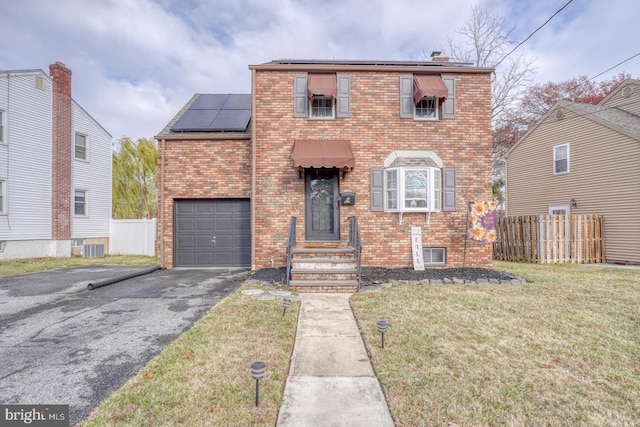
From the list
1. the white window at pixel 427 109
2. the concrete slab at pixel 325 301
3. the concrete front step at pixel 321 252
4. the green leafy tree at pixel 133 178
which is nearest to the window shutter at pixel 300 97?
the white window at pixel 427 109

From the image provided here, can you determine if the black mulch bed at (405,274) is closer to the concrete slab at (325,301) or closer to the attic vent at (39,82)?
the concrete slab at (325,301)

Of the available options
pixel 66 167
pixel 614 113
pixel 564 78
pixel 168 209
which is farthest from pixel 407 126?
pixel 564 78

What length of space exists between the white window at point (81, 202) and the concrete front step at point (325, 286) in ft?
46.6

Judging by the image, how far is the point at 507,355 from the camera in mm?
3596

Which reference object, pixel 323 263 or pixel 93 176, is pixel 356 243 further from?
pixel 93 176

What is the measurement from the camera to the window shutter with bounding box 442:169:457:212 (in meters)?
8.96

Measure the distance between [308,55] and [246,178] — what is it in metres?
5.81

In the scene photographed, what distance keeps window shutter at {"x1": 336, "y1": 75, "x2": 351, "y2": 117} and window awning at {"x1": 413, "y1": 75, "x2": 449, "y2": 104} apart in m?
1.95

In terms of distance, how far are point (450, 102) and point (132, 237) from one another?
53.0 feet

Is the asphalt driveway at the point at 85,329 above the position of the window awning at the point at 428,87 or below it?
below

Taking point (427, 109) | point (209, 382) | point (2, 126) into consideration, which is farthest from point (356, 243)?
point (2, 126)

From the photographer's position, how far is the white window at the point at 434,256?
29.7ft

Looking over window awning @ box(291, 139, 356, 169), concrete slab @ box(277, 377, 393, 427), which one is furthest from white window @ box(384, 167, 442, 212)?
concrete slab @ box(277, 377, 393, 427)

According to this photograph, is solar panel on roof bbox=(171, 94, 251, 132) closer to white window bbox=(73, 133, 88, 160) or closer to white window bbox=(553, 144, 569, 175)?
white window bbox=(73, 133, 88, 160)
